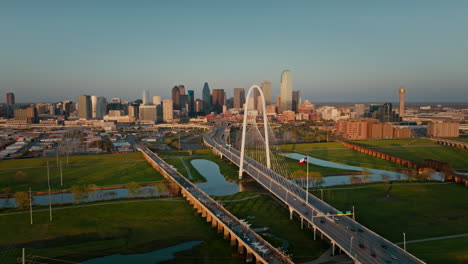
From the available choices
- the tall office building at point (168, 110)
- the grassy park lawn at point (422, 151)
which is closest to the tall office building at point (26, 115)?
the tall office building at point (168, 110)

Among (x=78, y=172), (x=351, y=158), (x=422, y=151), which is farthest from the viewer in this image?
(x=422, y=151)

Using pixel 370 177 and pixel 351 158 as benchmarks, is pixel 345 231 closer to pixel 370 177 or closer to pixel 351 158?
pixel 370 177

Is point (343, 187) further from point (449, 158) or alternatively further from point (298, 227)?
point (449, 158)

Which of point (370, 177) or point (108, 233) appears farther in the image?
point (370, 177)

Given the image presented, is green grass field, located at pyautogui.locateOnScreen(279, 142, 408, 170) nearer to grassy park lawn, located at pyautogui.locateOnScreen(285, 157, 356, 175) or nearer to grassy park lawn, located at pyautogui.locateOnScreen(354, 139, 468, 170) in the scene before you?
grassy park lawn, located at pyautogui.locateOnScreen(354, 139, 468, 170)

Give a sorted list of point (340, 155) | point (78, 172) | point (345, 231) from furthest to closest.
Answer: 1. point (340, 155)
2. point (78, 172)
3. point (345, 231)

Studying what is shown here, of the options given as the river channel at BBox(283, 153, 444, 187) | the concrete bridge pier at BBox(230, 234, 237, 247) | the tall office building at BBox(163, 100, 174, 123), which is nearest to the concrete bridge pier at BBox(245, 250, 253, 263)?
the concrete bridge pier at BBox(230, 234, 237, 247)

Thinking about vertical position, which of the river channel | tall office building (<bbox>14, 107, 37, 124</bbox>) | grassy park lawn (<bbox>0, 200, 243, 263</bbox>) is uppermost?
tall office building (<bbox>14, 107, 37, 124</bbox>)

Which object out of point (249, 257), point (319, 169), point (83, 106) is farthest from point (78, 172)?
point (83, 106)
